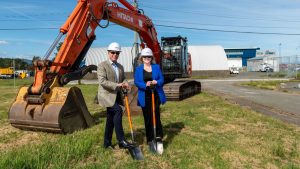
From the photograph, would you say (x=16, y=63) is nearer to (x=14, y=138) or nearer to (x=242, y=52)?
(x=242, y=52)

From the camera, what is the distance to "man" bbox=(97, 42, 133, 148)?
247 inches

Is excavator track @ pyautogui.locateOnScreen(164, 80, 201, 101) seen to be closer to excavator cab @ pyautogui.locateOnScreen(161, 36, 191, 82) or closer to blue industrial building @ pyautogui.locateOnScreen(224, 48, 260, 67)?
excavator cab @ pyautogui.locateOnScreen(161, 36, 191, 82)

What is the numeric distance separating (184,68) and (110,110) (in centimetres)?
1203

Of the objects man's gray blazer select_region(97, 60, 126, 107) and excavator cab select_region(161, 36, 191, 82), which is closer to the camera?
man's gray blazer select_region(97, 60, 126, 107)

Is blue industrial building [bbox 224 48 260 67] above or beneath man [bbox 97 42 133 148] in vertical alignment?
above

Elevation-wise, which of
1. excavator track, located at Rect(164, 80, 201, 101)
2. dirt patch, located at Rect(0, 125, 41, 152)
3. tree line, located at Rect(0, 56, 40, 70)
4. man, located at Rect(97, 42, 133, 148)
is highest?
tree line, located at Rect(0, 56, 40, 70)

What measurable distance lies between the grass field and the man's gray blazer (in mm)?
840

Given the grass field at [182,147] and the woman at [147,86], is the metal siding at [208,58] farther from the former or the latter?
the woman at [147,86]

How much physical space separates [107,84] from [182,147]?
1.84 metres

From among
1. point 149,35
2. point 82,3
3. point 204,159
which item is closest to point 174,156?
point 204,159

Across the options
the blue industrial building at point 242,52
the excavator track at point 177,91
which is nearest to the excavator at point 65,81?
the excavator track at point 177,91

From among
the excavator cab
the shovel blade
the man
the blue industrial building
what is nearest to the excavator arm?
the man

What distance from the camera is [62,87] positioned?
8.57m

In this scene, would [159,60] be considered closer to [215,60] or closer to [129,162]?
[129,162]
